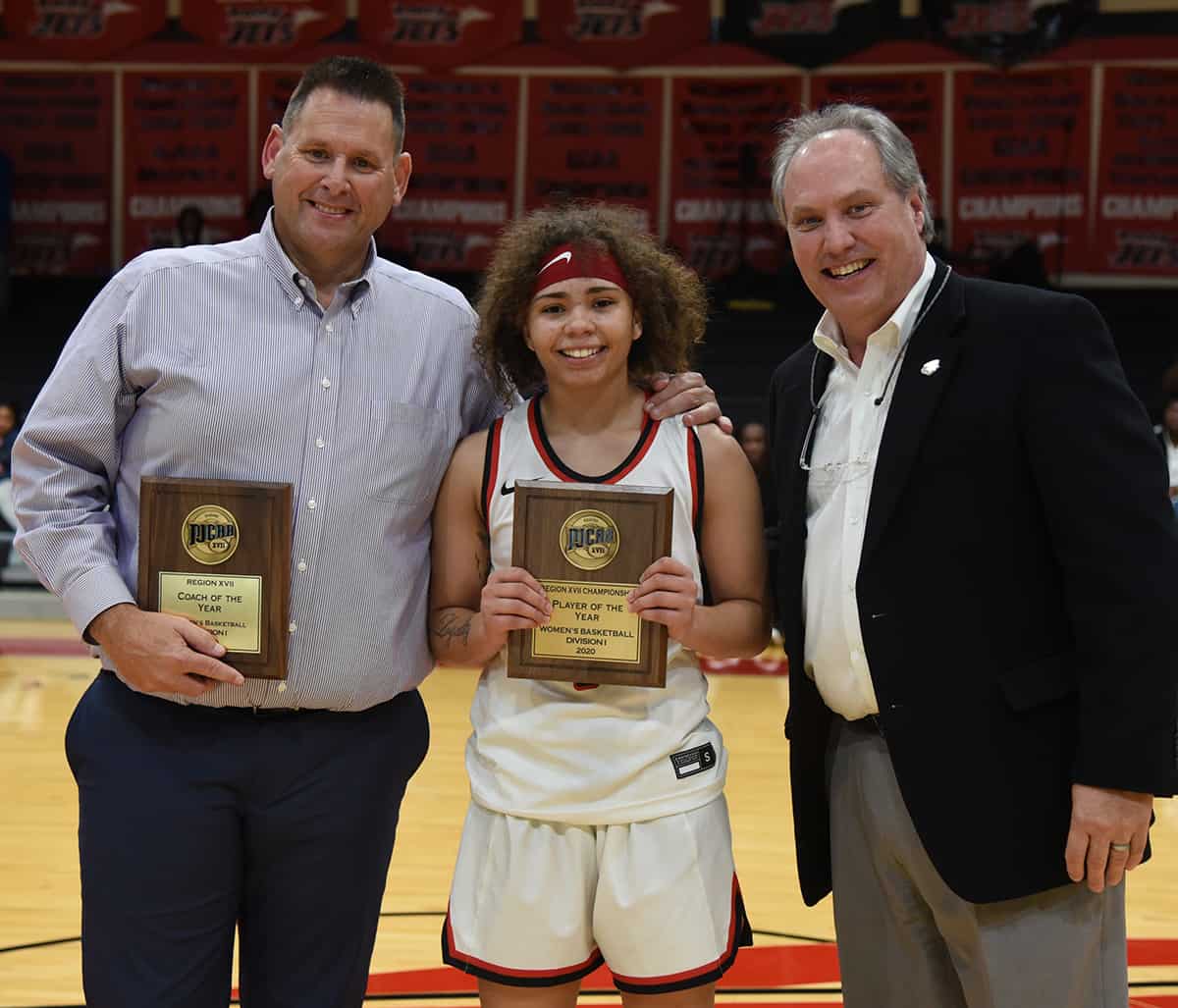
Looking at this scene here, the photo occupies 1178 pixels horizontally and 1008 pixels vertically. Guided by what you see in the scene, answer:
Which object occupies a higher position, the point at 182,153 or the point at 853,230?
the point at 182,153

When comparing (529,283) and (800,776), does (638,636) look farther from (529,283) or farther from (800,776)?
(529,283)

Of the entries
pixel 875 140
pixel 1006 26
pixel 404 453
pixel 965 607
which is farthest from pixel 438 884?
pixel 1006 26

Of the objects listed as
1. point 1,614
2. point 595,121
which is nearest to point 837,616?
point 1,614

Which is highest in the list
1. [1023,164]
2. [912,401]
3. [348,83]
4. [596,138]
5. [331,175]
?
[596,138]

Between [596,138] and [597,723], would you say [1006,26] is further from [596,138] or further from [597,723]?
[597,723]

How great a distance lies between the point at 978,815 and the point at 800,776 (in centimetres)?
38

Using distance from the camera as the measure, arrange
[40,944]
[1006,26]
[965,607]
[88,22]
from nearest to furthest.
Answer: [965,607] → [40,944] → [1006,26] → [88,22]

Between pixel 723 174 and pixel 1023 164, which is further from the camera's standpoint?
pixel 723 174

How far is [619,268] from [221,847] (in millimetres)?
1249

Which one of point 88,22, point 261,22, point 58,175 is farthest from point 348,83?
point 58,175

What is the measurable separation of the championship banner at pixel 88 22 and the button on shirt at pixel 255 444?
11833 millimetres

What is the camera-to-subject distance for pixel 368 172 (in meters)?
2.50

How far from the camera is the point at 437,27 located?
1279 centimetres

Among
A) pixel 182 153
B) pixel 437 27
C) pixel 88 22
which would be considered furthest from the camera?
pixel 182 153
